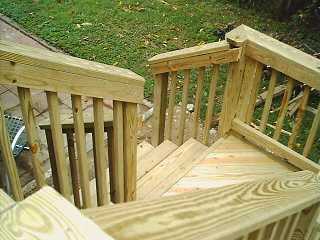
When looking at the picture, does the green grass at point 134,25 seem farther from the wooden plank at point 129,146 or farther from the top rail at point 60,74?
the top rail at point 60,74

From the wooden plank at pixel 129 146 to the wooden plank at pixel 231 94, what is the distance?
1168mm

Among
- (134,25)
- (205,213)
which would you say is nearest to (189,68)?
(205,213)

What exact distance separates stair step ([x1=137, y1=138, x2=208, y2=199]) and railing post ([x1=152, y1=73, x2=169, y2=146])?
0.37 metres

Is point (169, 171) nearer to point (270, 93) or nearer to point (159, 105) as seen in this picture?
point (159, 105)

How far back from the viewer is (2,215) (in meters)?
0.84

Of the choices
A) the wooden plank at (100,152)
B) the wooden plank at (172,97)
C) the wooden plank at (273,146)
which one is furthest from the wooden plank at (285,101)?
the wooden plank at (100,152)

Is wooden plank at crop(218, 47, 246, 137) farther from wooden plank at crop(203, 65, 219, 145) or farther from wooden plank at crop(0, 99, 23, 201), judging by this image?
wooden plank at crop(0, 99, 23, 201)

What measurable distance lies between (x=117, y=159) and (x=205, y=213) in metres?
1.34

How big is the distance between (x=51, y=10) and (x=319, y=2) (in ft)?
15.6

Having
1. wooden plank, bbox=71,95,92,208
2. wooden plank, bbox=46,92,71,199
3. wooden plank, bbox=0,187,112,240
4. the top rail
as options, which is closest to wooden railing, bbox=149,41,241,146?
the top rail

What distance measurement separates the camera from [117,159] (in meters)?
2.38

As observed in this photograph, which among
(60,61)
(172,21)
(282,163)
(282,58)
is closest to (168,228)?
(60,61)

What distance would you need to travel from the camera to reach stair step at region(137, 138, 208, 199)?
132 inches

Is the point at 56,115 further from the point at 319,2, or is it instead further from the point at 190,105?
the point at 319,2
